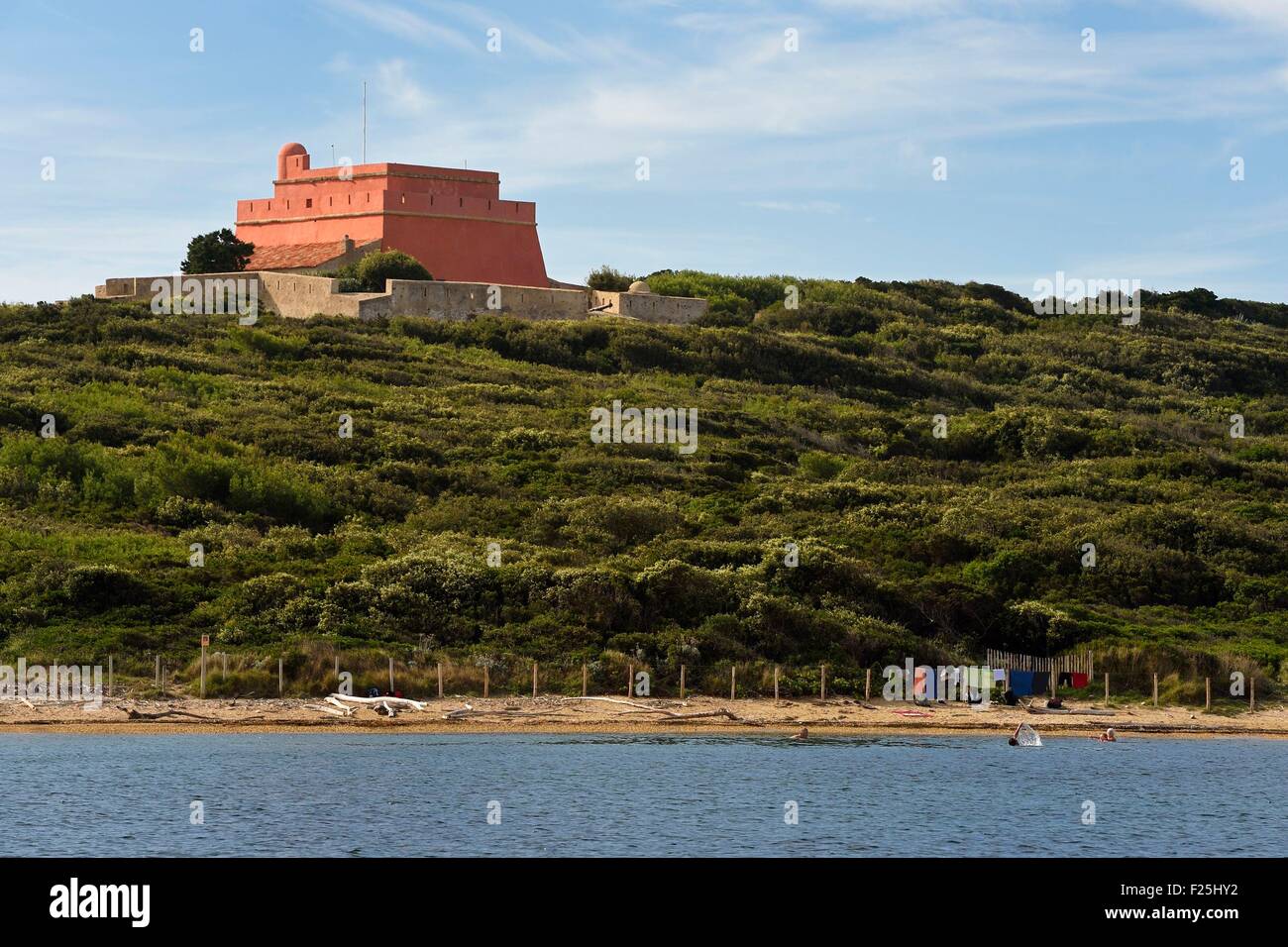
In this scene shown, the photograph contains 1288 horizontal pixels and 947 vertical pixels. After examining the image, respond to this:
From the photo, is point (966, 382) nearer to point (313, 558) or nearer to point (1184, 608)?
point (1184, 608)

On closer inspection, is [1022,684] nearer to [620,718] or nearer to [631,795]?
[620,718]

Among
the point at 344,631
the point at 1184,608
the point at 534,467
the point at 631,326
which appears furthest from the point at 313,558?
the point at 631,326

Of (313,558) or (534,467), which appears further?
(534,467)

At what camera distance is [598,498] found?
1681 inches

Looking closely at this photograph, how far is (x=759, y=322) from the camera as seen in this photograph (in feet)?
249

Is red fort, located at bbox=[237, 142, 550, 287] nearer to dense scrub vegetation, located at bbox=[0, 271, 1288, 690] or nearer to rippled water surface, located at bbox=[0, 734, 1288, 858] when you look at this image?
dense scrub vegetation, located at bbox=[0, 271, 1288, 690]

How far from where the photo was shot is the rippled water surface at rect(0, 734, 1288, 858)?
23312mm

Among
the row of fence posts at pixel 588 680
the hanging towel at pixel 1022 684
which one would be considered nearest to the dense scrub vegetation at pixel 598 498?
the row of fence posts at pixel 588 680

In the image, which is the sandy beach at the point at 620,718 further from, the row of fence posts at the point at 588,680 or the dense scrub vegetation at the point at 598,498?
the dense scrub vegetation at the point at 598,498

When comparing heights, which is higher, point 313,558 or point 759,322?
point 759,322

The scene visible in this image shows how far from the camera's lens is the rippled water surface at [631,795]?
23.3m

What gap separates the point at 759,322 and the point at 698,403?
20.0 metres

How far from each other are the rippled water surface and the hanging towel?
2.96m
